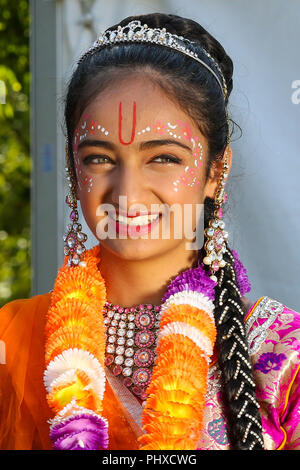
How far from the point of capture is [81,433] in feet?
4.66

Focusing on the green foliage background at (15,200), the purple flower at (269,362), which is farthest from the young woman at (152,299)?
the green foliage background at (15,200)

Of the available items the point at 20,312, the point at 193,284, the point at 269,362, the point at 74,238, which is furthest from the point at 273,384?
the point at 20,312

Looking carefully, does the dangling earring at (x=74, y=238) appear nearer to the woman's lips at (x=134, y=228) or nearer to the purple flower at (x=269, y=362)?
the woman's lips at (x=134, y=228)

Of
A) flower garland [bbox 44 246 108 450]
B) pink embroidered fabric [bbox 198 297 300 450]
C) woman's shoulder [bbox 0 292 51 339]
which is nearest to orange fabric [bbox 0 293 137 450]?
woman's shoulder [bbox 0 292 51 339]

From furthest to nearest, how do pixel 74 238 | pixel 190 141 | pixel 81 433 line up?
1. pixel 74 238
2. pixel 190 141
3. pixel 81 433

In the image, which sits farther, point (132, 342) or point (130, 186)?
point (132, 342)

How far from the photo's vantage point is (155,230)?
1.63m

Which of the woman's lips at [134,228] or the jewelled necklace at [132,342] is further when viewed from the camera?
the jewelled necklace at [132,342]

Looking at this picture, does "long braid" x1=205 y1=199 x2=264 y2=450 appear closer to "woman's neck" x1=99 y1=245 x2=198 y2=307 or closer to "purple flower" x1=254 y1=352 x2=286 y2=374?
"purple flower" x1=254 y1=352 x2=286 y2=374

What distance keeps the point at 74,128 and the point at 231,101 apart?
2.84 ft

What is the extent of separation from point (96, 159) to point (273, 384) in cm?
79

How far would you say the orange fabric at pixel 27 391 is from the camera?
1630mm

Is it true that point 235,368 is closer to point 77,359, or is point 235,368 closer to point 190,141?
point 77,359
